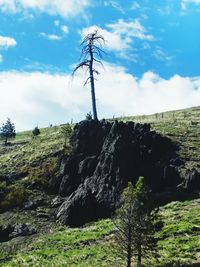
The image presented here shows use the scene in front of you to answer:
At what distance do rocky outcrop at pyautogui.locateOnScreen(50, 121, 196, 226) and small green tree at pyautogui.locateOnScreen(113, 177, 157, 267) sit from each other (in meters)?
15.1

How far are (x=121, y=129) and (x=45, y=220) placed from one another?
16.7 meters

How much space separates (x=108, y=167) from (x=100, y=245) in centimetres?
1631

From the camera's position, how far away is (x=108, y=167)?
6066 cm

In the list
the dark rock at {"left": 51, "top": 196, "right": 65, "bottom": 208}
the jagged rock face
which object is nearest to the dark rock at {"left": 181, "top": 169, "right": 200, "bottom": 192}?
the jagged rock face

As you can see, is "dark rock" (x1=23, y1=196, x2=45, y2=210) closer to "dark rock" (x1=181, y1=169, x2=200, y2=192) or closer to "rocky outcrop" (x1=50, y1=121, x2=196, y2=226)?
"rocky outcrop" (x1=50, y1=121, x2=196, y2=226)

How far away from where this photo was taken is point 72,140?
73.9 metres

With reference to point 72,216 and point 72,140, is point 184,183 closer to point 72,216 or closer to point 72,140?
point 72,216

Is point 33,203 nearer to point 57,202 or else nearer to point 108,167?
point 57,202

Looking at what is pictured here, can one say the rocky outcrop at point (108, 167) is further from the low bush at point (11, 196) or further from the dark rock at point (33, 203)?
the low bush at point (11, 196)

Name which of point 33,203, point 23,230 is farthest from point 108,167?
point 23,230

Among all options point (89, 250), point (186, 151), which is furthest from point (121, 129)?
point (89, 250)

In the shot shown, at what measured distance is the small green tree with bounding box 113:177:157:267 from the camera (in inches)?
1507

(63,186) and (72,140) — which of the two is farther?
(72,140)

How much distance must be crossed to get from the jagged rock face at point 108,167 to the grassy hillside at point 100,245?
2.91 m
